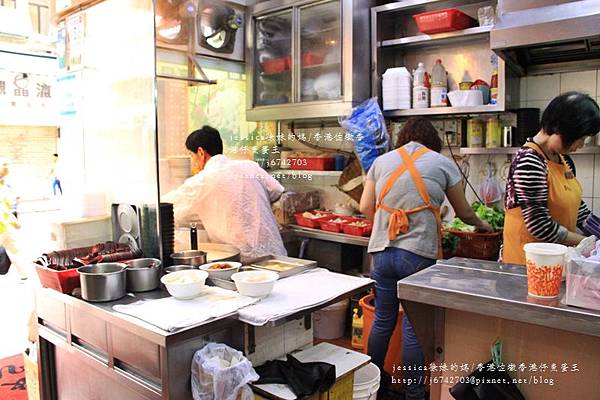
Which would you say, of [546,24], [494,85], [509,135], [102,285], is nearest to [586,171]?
[509,135]

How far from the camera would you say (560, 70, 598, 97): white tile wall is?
3.09 m

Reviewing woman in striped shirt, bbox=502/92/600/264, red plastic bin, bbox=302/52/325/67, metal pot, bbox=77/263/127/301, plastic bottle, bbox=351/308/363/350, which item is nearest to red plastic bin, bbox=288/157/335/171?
red plastic bin, bbox=302/52/325/67

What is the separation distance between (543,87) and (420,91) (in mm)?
762

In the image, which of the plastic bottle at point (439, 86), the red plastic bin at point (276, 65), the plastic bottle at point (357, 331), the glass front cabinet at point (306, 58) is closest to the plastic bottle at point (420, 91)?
the plastic bottle at point (439, 86)

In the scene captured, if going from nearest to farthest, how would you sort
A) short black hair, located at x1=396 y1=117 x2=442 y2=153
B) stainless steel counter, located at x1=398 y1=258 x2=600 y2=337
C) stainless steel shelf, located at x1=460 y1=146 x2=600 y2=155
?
1. stainless steel counter, located at x1=398 y1=258 x2=600 y2=337
2. short black hair, located at x1=396 y1=117 x2=442 y2=153
3. stainless steel shelf, located at x1=460 y1=146 x2=600 y2=155

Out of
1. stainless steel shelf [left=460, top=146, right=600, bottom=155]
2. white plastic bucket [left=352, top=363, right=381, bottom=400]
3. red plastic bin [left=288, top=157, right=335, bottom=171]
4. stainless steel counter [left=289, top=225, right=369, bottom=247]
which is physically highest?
stainless steel shelf [left=460, top=146, right=600, bottom=155]

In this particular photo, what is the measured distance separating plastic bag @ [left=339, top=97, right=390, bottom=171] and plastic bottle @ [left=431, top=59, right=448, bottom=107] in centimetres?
37

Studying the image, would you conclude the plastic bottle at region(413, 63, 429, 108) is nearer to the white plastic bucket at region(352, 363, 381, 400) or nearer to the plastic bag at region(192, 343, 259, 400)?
the white plastic bucket at region(352, 363, 381, 400)

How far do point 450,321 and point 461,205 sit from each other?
4.14 ft

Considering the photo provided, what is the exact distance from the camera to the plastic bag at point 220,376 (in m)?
1.72

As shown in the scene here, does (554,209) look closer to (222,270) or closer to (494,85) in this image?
(494,85)

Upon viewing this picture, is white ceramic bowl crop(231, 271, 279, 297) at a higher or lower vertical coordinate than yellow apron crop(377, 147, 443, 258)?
lower

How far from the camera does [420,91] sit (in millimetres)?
3504

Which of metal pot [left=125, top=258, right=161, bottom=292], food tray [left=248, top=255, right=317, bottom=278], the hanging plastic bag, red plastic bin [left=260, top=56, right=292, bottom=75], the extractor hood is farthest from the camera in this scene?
red plastic bin [left=260, top=56, right=292, bottom=75]
